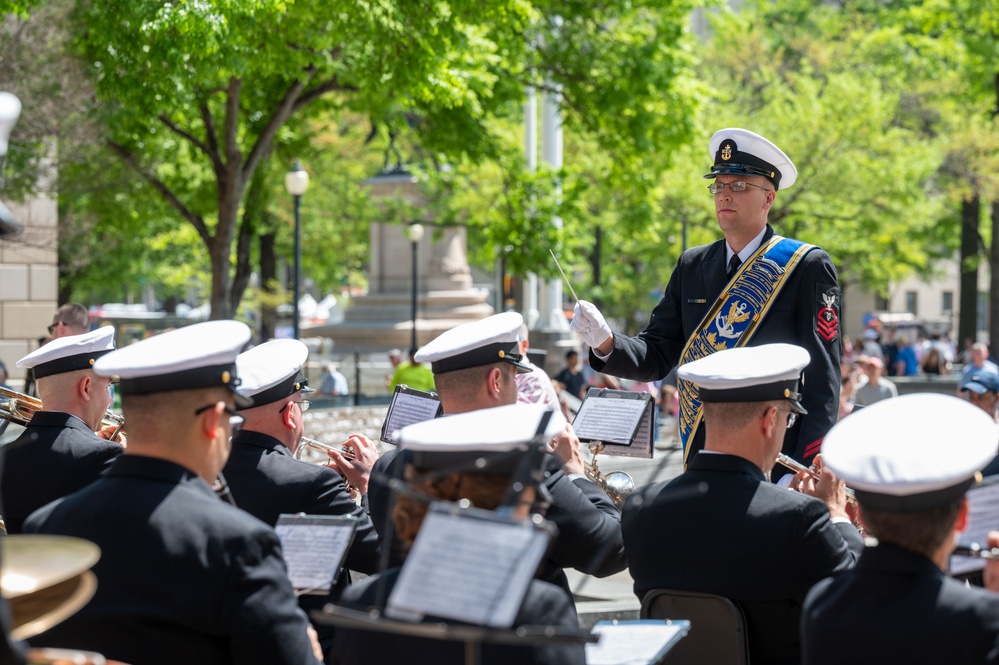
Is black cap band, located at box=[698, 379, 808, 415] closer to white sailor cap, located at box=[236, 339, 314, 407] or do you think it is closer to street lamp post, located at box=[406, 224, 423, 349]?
white sailor cap, located at box=[236, 339, 314, 407]

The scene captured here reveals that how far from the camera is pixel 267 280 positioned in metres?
33.0

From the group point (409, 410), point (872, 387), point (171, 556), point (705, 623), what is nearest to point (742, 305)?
point (409, 410)

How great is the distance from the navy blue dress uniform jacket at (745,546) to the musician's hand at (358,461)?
1427 millimetres

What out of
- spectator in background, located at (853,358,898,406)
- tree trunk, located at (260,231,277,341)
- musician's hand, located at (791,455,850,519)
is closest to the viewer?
musician's hand, located at (791,455,850,519)

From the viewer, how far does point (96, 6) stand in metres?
11.2

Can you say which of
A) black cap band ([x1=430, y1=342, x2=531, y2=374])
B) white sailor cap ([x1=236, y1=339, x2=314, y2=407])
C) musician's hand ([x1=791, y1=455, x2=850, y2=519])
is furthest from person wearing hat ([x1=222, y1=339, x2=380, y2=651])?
musician's hand ([x1=791, y1=455, x2=850, y2=519])

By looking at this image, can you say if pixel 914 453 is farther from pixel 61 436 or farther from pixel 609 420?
pixel 61 436

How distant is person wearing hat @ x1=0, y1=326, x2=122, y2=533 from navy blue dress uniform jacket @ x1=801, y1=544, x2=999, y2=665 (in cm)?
296

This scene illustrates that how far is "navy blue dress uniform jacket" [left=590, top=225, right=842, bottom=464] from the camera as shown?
193 inches

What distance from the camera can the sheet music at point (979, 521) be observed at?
2912mm

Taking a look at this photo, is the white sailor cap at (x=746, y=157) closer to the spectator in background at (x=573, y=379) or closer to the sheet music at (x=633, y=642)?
the sheet music at (x=633, y=642)

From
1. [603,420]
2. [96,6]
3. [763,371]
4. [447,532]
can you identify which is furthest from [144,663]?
[96,6]

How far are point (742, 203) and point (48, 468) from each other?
312cm

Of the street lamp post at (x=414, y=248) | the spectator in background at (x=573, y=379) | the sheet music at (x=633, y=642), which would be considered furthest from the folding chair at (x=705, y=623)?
the street lamp post at (x=414, y=248)
